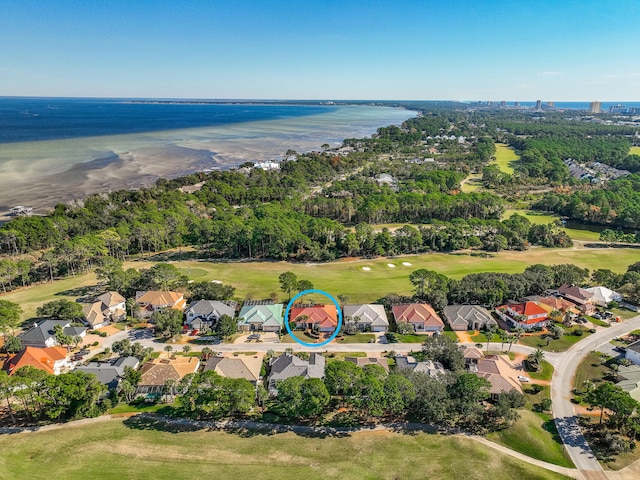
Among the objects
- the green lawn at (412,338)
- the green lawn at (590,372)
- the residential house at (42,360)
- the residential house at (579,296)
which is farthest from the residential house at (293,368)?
the residential house at (579,296)

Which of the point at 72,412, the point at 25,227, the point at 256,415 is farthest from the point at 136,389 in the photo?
the point at 25,227

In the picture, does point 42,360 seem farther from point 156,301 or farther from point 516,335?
point 516,335

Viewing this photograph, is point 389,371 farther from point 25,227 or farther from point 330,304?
point 25,227

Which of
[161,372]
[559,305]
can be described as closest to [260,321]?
[161,372]

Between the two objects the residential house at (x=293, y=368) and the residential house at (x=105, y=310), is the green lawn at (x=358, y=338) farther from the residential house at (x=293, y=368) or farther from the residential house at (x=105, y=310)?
the residential house at (x=105, y=310)

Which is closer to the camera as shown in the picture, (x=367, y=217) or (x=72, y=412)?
(x=72, y=412)

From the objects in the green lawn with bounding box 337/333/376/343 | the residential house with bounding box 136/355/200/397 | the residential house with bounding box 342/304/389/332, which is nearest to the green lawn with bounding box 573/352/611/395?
the residential house with bounding box 342/304/389/332
